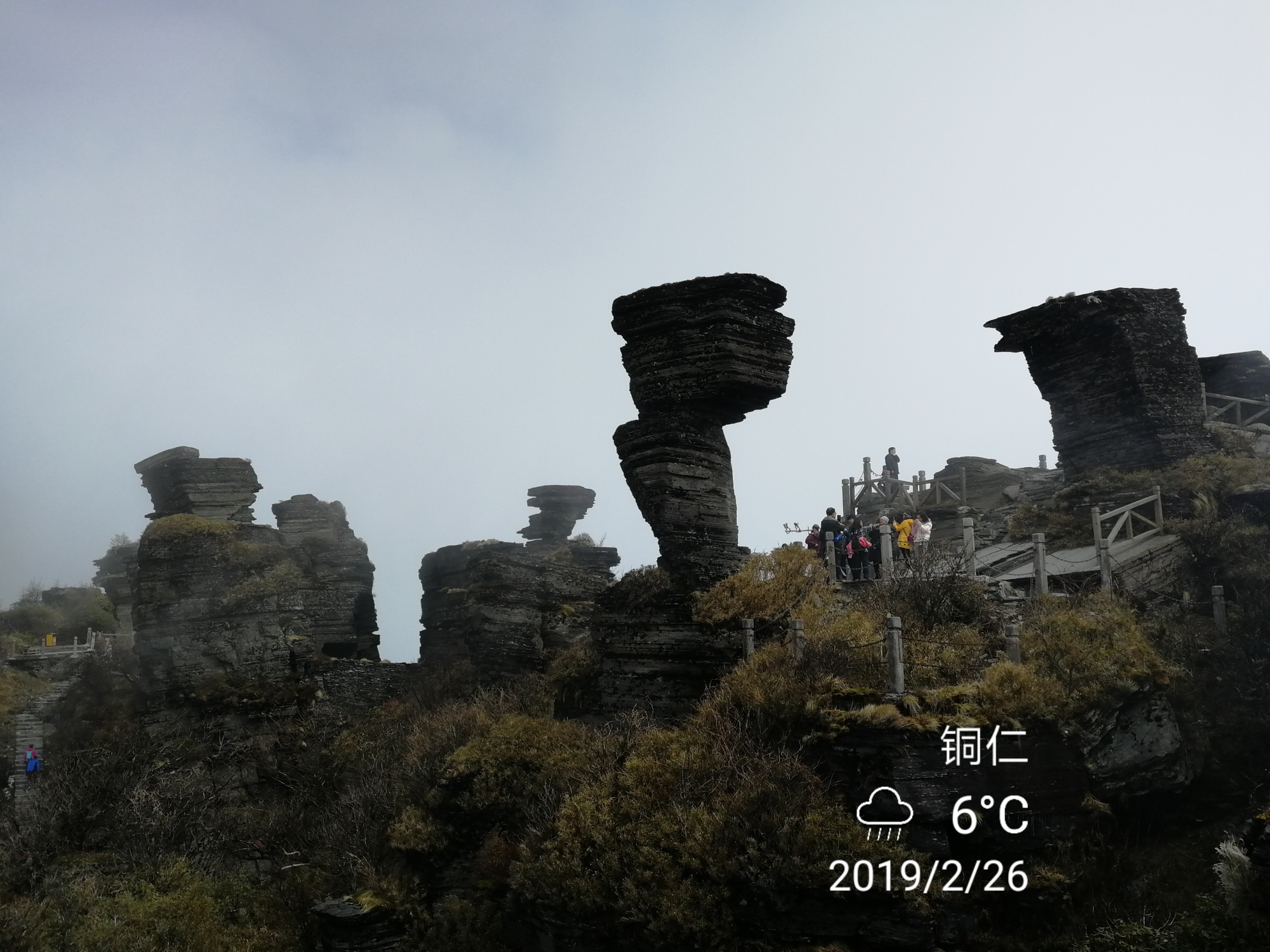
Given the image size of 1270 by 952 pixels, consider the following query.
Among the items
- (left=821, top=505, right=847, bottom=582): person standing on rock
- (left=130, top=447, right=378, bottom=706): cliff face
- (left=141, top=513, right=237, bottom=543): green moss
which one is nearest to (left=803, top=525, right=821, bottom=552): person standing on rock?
(left=821, top=505, right=847, bottom=582): person standing on rock

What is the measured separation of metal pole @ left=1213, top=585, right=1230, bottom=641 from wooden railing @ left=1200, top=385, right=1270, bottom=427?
516 inches

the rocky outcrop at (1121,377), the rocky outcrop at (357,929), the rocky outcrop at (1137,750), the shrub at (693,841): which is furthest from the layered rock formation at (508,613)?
the rocky outcrop at (1121,377)

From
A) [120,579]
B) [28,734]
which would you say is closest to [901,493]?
[28,734]

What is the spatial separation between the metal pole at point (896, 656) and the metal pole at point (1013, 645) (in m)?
1.64

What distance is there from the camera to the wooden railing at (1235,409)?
28656 mm

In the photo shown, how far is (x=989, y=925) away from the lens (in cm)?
1233

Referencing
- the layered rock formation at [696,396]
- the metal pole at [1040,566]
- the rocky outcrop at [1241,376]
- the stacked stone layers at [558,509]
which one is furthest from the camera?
the stacked stone layers at [558,509]

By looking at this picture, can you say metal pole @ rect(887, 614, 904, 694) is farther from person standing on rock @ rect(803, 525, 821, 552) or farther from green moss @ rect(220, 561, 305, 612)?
green moss @ rect(220, 561, 305, 612)

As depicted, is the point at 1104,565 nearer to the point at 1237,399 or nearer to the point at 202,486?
the point at 1237,399

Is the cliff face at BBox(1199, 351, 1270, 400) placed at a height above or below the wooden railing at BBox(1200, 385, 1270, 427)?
above

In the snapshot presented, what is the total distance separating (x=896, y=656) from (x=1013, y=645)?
1.89 m

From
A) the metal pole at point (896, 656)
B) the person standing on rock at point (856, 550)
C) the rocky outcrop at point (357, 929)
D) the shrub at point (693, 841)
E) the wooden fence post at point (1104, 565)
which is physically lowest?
the rocky outcrop at point (357, 929)

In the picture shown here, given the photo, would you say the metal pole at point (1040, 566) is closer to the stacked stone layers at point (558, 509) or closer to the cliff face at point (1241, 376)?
the cliff face at point (1241, 376)

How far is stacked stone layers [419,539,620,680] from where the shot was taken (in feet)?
84.8
